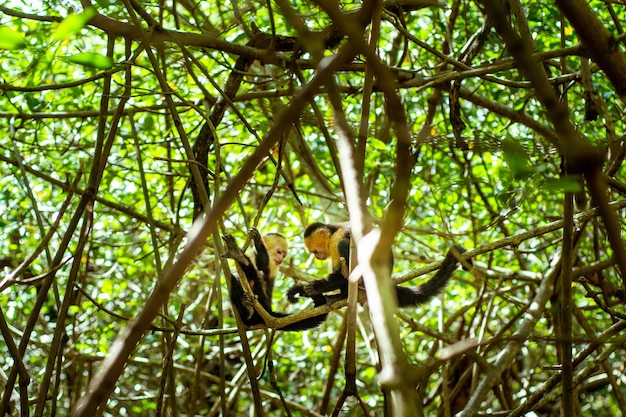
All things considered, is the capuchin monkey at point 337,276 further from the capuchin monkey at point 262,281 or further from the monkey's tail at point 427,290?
the capuchin monkey at point 262,281

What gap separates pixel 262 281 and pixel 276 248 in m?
0.27

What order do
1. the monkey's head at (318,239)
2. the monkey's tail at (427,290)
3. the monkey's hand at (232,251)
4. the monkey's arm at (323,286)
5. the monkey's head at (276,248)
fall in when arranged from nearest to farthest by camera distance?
the monkey's hand at (232,251), the monkey's tail at (427,290), the monkey's arm at (323,286), the monkey's head at (276,248), the monkey's head at (318,239)

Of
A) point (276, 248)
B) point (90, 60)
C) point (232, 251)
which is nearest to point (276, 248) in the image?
point (276, 248)

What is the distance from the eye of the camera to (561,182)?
132cm

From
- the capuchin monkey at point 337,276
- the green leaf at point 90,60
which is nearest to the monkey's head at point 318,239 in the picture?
the capuchin monkey at point 337,276

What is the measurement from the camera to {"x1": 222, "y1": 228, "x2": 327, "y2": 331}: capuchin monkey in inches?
146

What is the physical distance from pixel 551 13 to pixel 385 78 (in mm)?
3759

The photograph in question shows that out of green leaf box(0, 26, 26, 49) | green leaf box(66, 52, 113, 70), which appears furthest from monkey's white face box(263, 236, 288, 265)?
green leaf box(0, 26, 26, 49)

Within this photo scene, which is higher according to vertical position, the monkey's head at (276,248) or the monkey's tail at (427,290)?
Result: the monkey's head at (276,248)

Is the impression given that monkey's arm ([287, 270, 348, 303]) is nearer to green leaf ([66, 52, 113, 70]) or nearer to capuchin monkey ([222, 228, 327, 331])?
capuchin monkey ([222, 228, 327, 331])

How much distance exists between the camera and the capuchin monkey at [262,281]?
371cm

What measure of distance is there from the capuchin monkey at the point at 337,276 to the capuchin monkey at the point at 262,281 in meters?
0.15

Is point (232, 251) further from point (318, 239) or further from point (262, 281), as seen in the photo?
point (318, 239)

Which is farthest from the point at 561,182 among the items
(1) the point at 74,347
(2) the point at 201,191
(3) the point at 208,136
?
(1) the point at 74,347
